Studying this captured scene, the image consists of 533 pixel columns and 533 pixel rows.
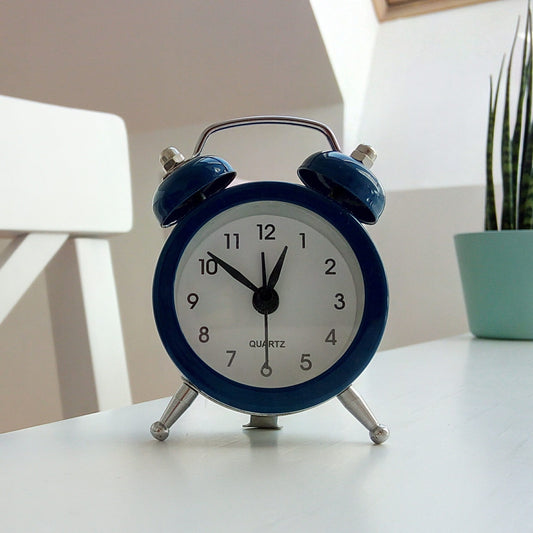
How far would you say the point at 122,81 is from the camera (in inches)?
75.4

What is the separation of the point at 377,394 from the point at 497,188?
3.66 ft

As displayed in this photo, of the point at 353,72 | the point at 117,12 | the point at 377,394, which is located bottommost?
the point at 377,394

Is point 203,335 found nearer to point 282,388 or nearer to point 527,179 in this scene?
point 282,388

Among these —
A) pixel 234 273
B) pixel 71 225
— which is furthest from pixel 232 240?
pixel 71 225

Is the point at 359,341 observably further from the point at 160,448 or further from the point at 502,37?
the point at 502,37

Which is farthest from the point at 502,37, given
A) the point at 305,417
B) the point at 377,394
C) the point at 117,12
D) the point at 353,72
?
the point at 305,417

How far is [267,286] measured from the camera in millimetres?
494

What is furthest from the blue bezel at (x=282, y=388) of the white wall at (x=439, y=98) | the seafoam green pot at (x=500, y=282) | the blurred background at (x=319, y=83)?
the white wall at (x=439, y=98)

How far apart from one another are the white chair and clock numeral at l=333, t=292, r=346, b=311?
616 mm

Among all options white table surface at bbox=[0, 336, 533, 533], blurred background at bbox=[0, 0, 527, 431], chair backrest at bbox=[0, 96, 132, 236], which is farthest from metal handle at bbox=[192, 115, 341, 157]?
blurred background at bbox=[0, 0, 527, 431]

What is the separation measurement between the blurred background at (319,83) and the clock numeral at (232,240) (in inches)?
47.2

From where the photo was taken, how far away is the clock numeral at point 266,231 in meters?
0.50

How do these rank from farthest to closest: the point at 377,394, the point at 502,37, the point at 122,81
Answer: the point at 122,81
the point at 502,37
the point at 377,394

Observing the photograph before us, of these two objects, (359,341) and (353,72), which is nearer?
(359,341)
